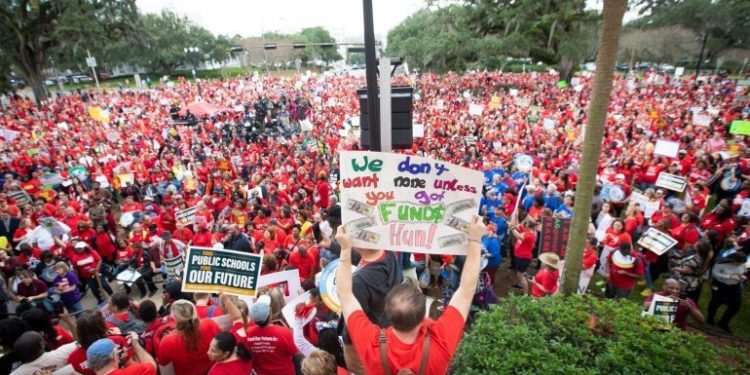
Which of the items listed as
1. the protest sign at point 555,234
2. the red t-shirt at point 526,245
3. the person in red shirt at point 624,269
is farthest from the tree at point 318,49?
the person in red shirt at point 624,269

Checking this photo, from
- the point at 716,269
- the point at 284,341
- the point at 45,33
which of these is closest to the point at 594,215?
the point at 716,269

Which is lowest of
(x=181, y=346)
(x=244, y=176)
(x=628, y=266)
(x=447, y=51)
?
(x=244, y=176)

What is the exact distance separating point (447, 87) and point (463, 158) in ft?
91.2

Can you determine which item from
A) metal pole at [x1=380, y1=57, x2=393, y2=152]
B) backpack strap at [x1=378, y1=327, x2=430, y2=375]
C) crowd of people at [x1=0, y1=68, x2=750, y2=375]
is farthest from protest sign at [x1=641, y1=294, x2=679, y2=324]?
backpack strap at [x1=378, y1=327, x2=430, y2=375]

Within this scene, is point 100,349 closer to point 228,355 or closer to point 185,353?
point 185,353

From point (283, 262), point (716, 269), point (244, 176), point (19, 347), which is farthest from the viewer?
point (244, 176)

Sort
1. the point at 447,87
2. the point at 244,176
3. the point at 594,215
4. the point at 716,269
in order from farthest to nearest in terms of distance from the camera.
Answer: the point at 447,87 < the point at 244,176 < the point at 594,215 < the point at 716,269

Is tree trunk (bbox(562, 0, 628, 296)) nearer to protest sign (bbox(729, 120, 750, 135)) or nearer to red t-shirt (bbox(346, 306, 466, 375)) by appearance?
red t-shirt (bbox(346, 306, 466, 375))

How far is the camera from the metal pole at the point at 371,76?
14.2ft

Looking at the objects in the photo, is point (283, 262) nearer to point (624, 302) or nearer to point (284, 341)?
point (284, 341)

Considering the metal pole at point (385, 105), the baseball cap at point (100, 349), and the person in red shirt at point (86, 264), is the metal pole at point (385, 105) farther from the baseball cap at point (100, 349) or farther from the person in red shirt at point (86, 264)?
the person in red shirt at point (86, 264)

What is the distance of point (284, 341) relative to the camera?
3988 mm

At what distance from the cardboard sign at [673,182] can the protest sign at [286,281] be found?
9325 mm

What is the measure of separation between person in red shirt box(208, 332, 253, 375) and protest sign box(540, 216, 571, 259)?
5.29 metres
